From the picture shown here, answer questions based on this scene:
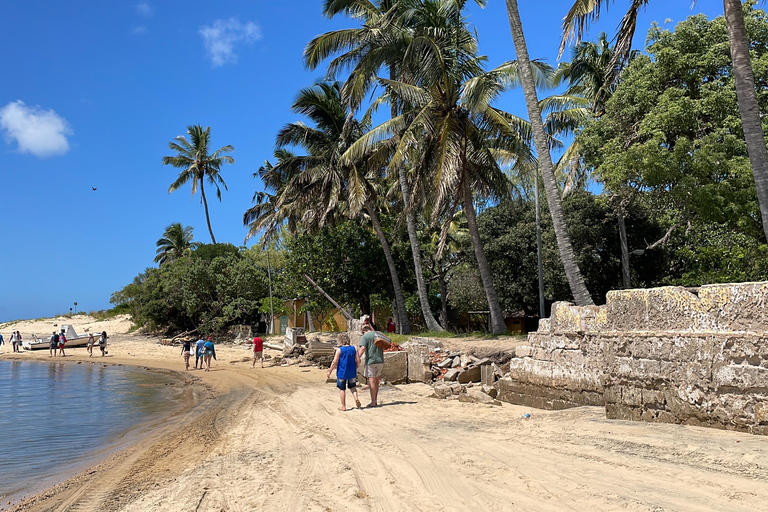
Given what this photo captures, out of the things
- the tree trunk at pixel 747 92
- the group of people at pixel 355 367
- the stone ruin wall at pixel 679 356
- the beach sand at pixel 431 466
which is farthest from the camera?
the group of people at pixel 355 367

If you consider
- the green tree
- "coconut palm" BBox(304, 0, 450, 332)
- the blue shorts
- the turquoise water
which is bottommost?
the turquoise water

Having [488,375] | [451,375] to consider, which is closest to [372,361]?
[488,375]

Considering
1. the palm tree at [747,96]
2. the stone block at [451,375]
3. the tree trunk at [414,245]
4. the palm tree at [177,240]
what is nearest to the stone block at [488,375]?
the stone block at [451,375]

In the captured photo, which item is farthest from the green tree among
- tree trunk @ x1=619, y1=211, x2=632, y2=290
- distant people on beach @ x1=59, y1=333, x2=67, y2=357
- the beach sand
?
distant people on beach @ x1=59, y1=333, x2=67, y2=357

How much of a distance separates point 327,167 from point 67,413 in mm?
15787

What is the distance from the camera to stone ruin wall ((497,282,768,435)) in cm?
521

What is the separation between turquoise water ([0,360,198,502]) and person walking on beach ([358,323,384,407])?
487 centimetres

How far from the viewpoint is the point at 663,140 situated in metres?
14.9

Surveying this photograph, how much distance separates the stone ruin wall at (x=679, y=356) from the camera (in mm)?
5207

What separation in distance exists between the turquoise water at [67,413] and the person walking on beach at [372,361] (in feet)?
16.0

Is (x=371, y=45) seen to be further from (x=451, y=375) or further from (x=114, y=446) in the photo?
(x=114, y=446)

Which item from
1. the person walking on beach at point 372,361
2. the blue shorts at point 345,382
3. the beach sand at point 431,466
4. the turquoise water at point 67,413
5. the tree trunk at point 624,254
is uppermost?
the tree trunk at point 624,254

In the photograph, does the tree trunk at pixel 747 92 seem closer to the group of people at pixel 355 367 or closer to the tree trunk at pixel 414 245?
the group of people at pixel 355 367

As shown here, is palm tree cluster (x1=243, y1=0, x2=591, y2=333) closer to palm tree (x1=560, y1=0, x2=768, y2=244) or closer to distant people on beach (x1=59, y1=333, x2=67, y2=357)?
palm tree (x1=560, y1=0, x2=768, y2=244)
